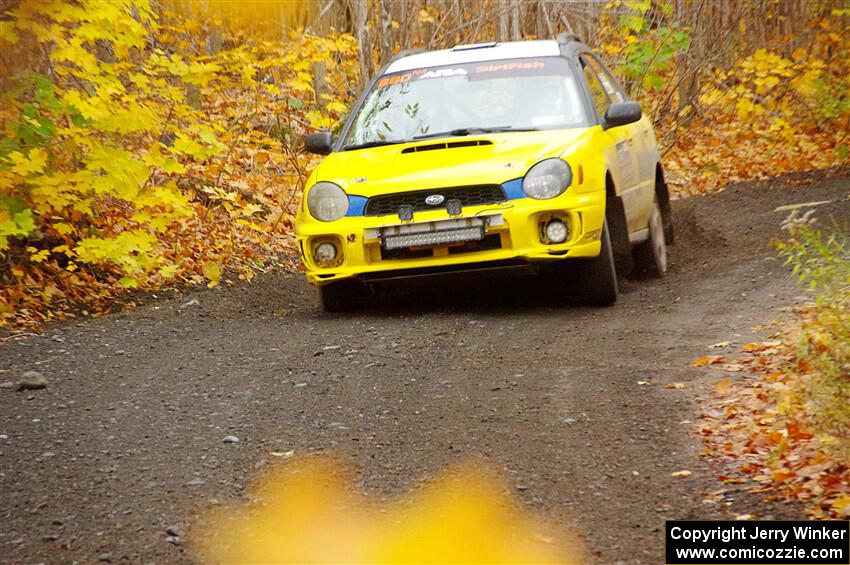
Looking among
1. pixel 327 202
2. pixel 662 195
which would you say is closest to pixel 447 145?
pixel 327 202

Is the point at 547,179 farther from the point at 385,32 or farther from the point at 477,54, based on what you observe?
the point at 385,32

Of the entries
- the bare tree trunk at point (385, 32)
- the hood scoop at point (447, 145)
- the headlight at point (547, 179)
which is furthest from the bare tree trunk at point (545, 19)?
A: the headlight at point (547, 179)

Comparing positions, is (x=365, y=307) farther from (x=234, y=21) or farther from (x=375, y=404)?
(x=234, y=21)

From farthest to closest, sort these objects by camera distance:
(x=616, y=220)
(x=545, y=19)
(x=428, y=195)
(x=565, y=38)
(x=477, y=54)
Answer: (x=545, y=19) → (x=565, y=38) → (x=477, y=54) → (x=616, y=220) → (x=428, y=195)

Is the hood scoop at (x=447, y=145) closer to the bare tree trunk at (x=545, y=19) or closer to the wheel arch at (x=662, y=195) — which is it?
the wheel arch at (x=662, y=195)

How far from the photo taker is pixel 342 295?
906 centimetres

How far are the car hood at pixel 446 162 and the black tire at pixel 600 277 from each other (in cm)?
69

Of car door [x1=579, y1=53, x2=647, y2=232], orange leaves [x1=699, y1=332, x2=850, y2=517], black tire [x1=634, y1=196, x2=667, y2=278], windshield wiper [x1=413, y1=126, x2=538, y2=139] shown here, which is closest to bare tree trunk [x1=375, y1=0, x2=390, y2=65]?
car door [x1=579, y1=53, x2=647, y2=232]

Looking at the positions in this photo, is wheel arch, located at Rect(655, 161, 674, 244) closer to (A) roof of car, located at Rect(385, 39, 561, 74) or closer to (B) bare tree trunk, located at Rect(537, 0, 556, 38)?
(A) roof of car, located at Rect(385, 39, 561, 74)

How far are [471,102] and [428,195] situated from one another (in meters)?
1.24

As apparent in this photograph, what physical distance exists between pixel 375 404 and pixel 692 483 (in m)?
1.91

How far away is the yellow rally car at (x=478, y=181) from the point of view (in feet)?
27.3

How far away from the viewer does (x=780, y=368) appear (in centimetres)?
628

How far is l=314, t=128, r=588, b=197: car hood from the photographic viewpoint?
835 cm
